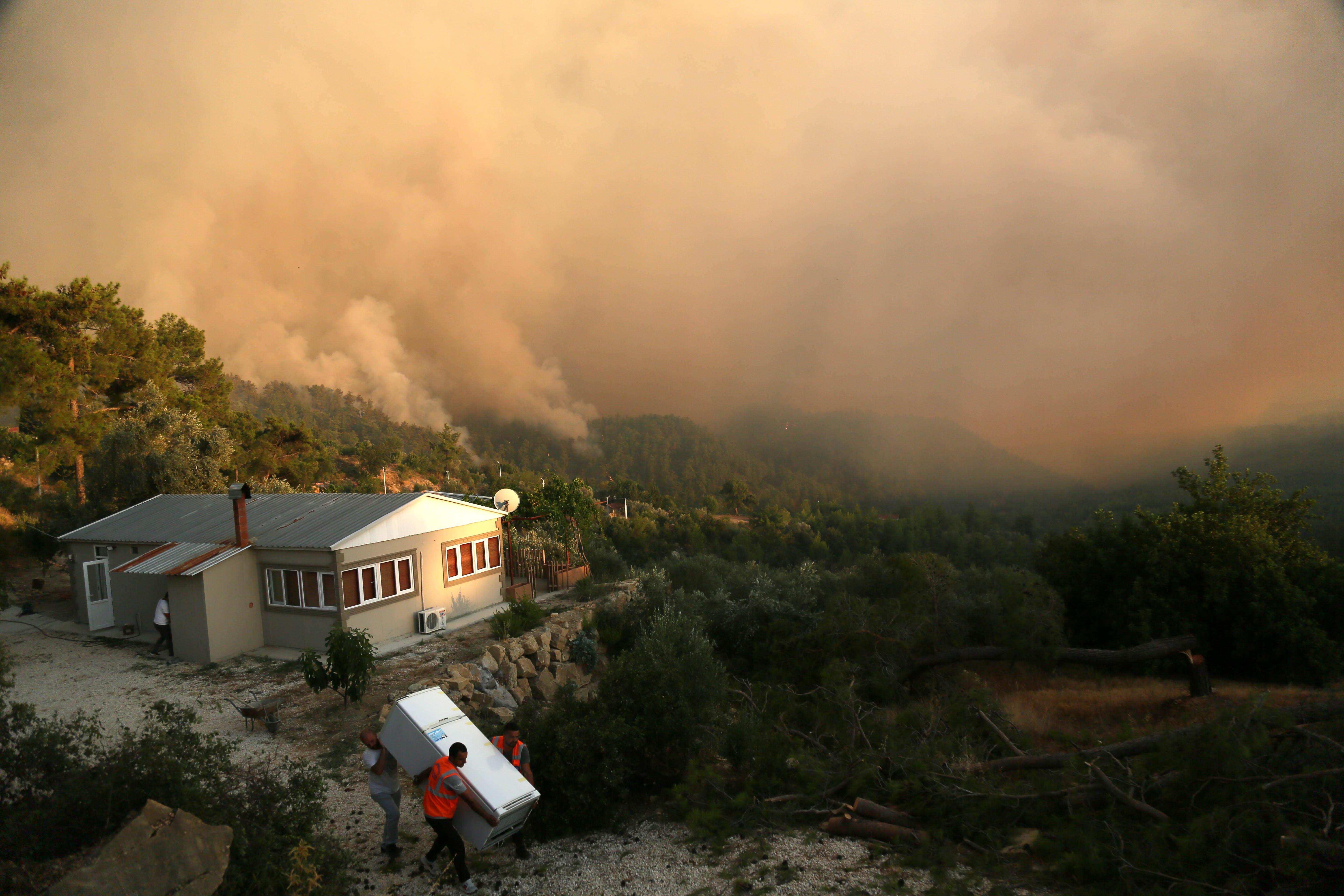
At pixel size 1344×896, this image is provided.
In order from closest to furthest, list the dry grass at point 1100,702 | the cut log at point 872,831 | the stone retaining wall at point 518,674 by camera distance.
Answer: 1. the cut log at point 872,831
2. the dry grass at point 1100,702
3. the stone retaining wall at point 518,674

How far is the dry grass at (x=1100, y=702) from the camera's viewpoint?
886 cm

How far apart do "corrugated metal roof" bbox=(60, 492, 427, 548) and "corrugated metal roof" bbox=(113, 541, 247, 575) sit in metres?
0.29

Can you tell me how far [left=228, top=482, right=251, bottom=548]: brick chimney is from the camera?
14031mm

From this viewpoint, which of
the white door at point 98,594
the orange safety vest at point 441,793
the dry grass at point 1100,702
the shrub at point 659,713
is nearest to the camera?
the orange safety vest at point 441,793

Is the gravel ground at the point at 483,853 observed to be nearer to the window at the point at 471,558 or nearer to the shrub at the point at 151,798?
the shrub at the point at 151,798

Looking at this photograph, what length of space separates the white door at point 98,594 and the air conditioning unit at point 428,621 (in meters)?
8.01

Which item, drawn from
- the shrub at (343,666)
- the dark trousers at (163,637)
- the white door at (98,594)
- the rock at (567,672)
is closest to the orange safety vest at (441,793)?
the shrub at (343,666)

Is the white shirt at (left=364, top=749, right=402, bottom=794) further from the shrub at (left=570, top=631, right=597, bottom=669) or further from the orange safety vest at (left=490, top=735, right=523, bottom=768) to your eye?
the shrub at (left=570, top=631, right=597, bottom=669)

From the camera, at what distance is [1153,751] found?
6.20 metres

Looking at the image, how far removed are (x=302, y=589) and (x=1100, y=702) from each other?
16.5m

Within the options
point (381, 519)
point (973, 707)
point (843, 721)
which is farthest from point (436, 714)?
point (381, 519)

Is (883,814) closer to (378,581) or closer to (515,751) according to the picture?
(515,751)

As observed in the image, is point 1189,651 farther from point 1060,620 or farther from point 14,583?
point 14,583

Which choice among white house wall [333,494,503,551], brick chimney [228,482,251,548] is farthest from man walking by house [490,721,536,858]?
brick chimney [228,482,251,548]
